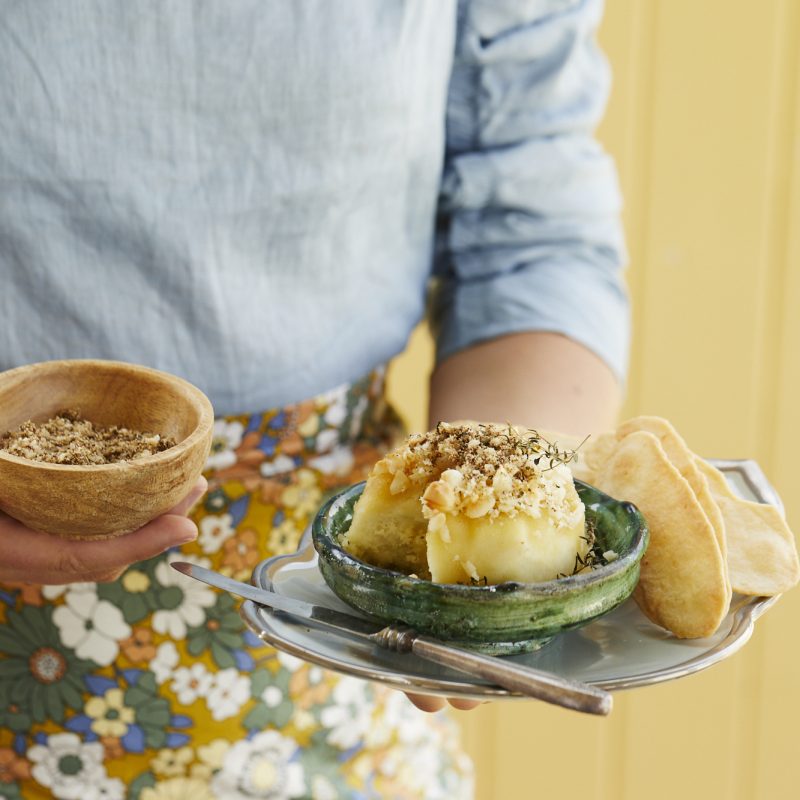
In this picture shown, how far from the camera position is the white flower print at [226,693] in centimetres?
89

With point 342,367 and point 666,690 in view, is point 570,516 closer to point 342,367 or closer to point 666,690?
point 342,367

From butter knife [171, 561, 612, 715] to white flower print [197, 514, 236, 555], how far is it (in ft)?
0.84

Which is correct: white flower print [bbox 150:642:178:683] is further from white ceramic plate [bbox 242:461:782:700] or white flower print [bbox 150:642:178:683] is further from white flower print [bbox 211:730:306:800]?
white ceramic plate [bbox 242:461:782:700]

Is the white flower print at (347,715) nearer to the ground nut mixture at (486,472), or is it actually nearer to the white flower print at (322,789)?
the white flower print at (322,789)

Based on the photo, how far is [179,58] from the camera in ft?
2.51

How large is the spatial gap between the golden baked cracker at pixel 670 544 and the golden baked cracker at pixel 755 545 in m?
0.03

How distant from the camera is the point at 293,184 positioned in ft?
2.73

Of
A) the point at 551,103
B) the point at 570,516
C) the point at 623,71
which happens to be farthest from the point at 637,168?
the point at 570,516

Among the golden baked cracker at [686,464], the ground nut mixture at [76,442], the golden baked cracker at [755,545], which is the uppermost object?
the ground nut mixture at [76,442]

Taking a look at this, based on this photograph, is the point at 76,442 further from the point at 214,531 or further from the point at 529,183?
the point at 529,183

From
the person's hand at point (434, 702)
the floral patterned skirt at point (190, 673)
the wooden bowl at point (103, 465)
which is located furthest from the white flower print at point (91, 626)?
the person's hand at point (434, 702)

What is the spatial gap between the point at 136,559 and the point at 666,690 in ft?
3.88

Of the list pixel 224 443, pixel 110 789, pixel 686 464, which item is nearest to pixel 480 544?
pixel 686 464

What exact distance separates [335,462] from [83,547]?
34 centimetres
